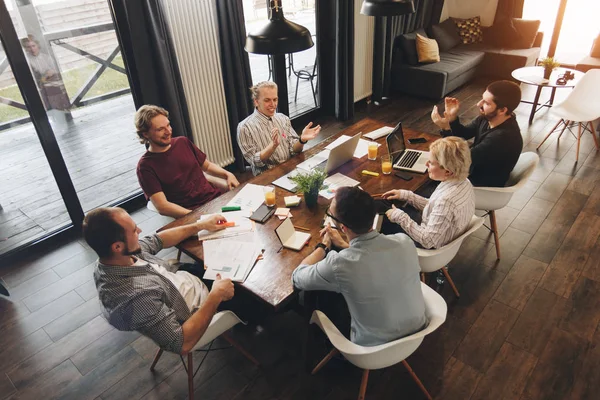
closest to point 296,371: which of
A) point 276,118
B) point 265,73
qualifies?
point 276,118

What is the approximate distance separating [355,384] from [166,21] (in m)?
3.03

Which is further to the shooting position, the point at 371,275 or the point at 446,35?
the point at 446,35

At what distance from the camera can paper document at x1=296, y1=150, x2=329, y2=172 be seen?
2877 millimetres

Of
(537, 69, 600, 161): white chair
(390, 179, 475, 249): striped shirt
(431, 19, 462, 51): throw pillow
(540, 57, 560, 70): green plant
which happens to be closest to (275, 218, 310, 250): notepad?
(390, 179, 475, 249): striped shirt

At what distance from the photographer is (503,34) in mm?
6746

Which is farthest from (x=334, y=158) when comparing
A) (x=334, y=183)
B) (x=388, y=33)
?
(x=388, y=33)

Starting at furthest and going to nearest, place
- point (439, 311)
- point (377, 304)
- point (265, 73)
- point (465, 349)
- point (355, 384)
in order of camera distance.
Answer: point (265, 73), point (465, 349), point (355, 384), point (439, 311), point (377, 304)

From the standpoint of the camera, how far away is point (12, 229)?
12.2 feet

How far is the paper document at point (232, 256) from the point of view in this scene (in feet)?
6.66

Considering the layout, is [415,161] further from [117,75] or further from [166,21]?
[117,75]

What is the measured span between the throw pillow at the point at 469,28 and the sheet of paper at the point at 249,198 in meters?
5.80

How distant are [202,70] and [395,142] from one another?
1984 mm

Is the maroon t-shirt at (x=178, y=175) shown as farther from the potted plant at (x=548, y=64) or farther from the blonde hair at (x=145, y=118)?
the potted plant at (x=548, y=64)

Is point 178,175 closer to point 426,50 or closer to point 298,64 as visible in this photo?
point 298,64
